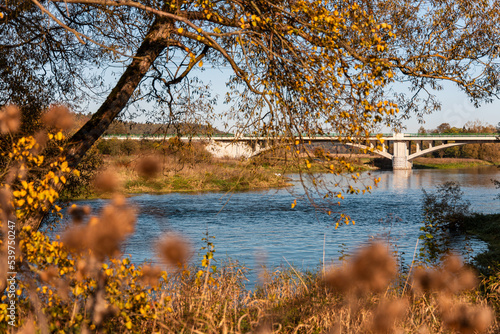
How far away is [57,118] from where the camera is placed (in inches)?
337

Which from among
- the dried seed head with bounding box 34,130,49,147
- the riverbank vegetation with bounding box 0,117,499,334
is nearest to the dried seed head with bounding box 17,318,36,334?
the riverbank vegetation with bounding box 0,117,499,334

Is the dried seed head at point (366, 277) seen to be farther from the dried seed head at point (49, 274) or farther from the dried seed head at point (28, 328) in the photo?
the dried seed head at point (28, 328)

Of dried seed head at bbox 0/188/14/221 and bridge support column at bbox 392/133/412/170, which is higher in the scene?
bridge support column at bbox 392/133/412/170

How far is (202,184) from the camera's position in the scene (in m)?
40.8

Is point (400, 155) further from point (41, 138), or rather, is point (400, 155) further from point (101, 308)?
point (101, 308)

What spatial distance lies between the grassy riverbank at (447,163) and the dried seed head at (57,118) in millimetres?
84066

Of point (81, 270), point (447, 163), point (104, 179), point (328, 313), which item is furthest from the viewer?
point (447, 163)

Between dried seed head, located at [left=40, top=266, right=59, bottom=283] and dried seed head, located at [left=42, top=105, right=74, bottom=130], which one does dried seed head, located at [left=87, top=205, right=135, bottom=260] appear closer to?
dried seed head, located at [left=40, top=266, right=59, bottom=283]

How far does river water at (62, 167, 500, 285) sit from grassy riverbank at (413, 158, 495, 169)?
2005 inches

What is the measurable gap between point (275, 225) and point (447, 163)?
246 feet

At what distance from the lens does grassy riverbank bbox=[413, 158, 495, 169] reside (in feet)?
291

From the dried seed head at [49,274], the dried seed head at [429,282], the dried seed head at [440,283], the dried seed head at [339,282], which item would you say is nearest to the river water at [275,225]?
the dried seed head at [440,283]

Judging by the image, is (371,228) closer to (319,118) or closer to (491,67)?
(491,67)

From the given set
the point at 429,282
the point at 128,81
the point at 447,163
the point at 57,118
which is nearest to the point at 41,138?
the point at 57,118
